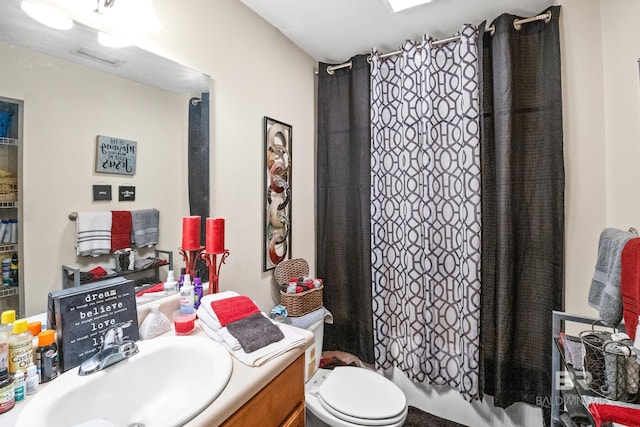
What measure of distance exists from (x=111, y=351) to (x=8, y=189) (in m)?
0.55

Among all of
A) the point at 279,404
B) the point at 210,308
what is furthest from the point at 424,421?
the point at 210,308

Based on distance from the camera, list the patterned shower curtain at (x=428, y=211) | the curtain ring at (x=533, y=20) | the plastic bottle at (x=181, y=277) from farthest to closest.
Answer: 1. the patterned shower curtain at (x=428, y=211)
2. the curtain ring at (x=533, y=20)
3. the plastic bottle at (x=181, y=277)

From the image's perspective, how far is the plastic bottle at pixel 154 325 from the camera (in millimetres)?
1004

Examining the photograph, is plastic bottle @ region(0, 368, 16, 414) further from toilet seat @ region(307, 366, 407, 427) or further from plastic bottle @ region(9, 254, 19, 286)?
toilet seat @ region(307, 366, 407, 427)

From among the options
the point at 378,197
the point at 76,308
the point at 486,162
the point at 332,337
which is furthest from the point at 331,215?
the point at 76,308

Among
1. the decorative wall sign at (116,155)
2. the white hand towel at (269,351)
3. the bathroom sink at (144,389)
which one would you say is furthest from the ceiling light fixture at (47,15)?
the white hand towel at (269,351)

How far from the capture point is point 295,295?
1.69 metres

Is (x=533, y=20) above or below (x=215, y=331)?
above

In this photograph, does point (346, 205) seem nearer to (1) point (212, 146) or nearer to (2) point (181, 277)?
(1) point (212, 146)

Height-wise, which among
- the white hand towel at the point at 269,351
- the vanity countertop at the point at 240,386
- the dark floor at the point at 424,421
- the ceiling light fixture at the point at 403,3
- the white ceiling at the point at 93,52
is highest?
the ceiling light fixture at the point at 403,3

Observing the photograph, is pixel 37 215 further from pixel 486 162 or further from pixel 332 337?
pixel 486 162

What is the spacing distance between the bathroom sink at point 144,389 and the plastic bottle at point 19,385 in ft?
0.12

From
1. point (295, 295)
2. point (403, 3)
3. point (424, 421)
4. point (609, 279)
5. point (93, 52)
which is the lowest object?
point (424, 421)

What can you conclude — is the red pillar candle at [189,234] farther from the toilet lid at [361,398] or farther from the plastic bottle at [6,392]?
the toilet lid at [361,398]
